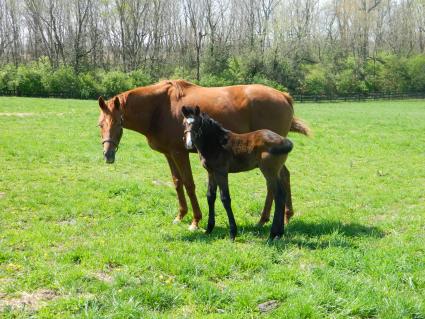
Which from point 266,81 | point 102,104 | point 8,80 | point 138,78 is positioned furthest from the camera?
point 266,81

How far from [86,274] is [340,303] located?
2924 mm

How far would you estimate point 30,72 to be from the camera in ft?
165

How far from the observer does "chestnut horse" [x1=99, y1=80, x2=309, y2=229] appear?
746 centimetres

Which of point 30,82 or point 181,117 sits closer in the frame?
point 181,117

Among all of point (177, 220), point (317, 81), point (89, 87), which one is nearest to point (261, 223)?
point (177, 220)

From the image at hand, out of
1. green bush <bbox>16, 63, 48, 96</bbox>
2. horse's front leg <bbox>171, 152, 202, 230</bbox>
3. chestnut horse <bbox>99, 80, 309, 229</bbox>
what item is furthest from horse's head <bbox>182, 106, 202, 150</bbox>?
green bush <bbox>16, 63, 48, 96</bbox>

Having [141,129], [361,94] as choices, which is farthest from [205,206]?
[361,94]

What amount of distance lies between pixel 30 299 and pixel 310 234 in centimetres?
436

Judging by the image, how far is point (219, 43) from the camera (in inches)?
2781

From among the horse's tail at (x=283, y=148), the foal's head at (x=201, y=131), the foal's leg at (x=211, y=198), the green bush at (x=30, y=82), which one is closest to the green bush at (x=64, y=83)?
the green bush at (x=30, y=82)

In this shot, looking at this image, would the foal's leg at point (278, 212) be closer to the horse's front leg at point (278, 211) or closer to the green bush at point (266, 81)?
the horse's front leg at point (278, 211)

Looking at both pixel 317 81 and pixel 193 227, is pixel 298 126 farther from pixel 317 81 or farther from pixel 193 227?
pixel 317 81

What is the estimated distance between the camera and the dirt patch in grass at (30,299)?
14.2ft

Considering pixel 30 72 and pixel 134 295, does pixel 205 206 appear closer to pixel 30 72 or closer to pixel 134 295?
pixel 134 295
